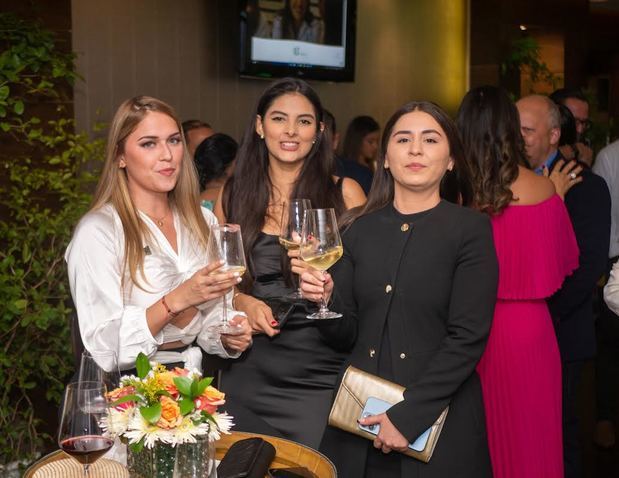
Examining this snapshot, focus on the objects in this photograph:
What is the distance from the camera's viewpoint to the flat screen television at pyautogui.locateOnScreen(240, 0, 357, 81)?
6.44 meters

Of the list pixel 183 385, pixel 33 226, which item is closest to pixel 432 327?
pixel 183 385


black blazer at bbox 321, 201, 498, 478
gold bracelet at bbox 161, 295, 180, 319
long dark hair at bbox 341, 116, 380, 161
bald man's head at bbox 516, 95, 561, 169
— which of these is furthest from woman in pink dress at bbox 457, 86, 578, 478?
long dark hair at bbox 341, 116, 380, 161

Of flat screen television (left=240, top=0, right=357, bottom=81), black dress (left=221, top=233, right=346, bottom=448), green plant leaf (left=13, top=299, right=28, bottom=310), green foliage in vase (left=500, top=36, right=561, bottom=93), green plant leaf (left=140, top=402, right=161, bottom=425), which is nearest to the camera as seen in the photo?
green plant leaf (left=140, top=402, right=161, bottom=425)

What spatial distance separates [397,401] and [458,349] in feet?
0.70

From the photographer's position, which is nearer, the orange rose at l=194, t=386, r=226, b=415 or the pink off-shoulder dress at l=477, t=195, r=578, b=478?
the orange rose at l=194, t=386, r=226, b=415

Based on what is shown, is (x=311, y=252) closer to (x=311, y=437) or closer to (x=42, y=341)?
(x=311, y=437)

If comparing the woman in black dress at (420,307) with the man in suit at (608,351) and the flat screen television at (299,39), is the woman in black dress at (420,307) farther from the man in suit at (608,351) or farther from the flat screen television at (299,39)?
the flat screen television at (299,39)

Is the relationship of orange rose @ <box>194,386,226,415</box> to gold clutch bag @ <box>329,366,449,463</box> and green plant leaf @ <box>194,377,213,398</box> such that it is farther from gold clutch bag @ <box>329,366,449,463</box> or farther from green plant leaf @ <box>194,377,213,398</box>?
gold clutch bag @ <box>329,366,449,463</box>

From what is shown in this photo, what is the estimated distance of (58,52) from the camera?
476 centimetres

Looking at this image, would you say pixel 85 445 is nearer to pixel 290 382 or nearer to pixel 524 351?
pixel 290 382

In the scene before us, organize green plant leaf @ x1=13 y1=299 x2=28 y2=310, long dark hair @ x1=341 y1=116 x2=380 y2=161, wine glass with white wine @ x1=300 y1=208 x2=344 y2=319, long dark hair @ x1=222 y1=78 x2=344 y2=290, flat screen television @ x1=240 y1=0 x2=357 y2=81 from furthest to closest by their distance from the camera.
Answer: long dark hair @ x1=341 y1=116 x2=380 y2=161 < flat screen television @ x1=240 y1=0 x2=357 y2=81 < green plant leaf @ x1=13 y1=299 x2=28 y2=310 < long dark hair @ x1=222 y1=78 x2=344 y2=290 < wine glass with white wine @ x1=300 y1=208 x2=344 y2=319

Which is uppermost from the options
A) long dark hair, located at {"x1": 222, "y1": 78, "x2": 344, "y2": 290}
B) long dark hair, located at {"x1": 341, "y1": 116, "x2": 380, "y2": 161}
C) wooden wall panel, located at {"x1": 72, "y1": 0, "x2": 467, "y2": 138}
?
wooden wall panel, located at {"x1": 72, "y1": 0, "x2": 467, "y2": 138}

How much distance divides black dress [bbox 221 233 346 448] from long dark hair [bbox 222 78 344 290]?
0.25 meters

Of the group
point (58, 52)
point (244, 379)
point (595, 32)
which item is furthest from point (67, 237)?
point (595, 32)
